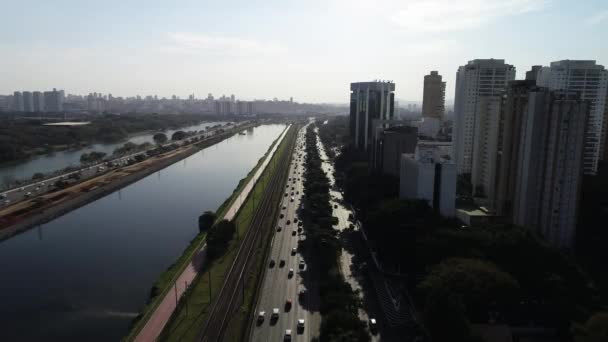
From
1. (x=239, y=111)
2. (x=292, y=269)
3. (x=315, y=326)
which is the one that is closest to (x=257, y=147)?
(x=292, y=269)

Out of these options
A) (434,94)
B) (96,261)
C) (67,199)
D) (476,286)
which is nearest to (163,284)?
(96,261)

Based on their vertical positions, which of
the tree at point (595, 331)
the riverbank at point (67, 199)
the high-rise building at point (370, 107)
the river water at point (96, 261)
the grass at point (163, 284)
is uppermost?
the high-rise building at point (370, 107)

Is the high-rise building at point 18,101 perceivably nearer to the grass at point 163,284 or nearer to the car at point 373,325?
the grass at point 163,284

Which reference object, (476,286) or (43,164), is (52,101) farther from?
(476,286)

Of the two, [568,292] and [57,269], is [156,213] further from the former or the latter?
[568,292]

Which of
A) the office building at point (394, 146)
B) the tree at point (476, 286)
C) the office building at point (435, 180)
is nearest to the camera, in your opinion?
the tree at point (476, 286)

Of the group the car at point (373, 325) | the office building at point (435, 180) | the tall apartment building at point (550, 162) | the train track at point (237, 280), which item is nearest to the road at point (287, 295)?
the train track at point (237, 280)

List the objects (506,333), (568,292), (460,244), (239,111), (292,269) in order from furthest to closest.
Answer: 1. (239,111)
2. (292,269)
3. (460,244)
4. (568,292)
5. (506,333)
